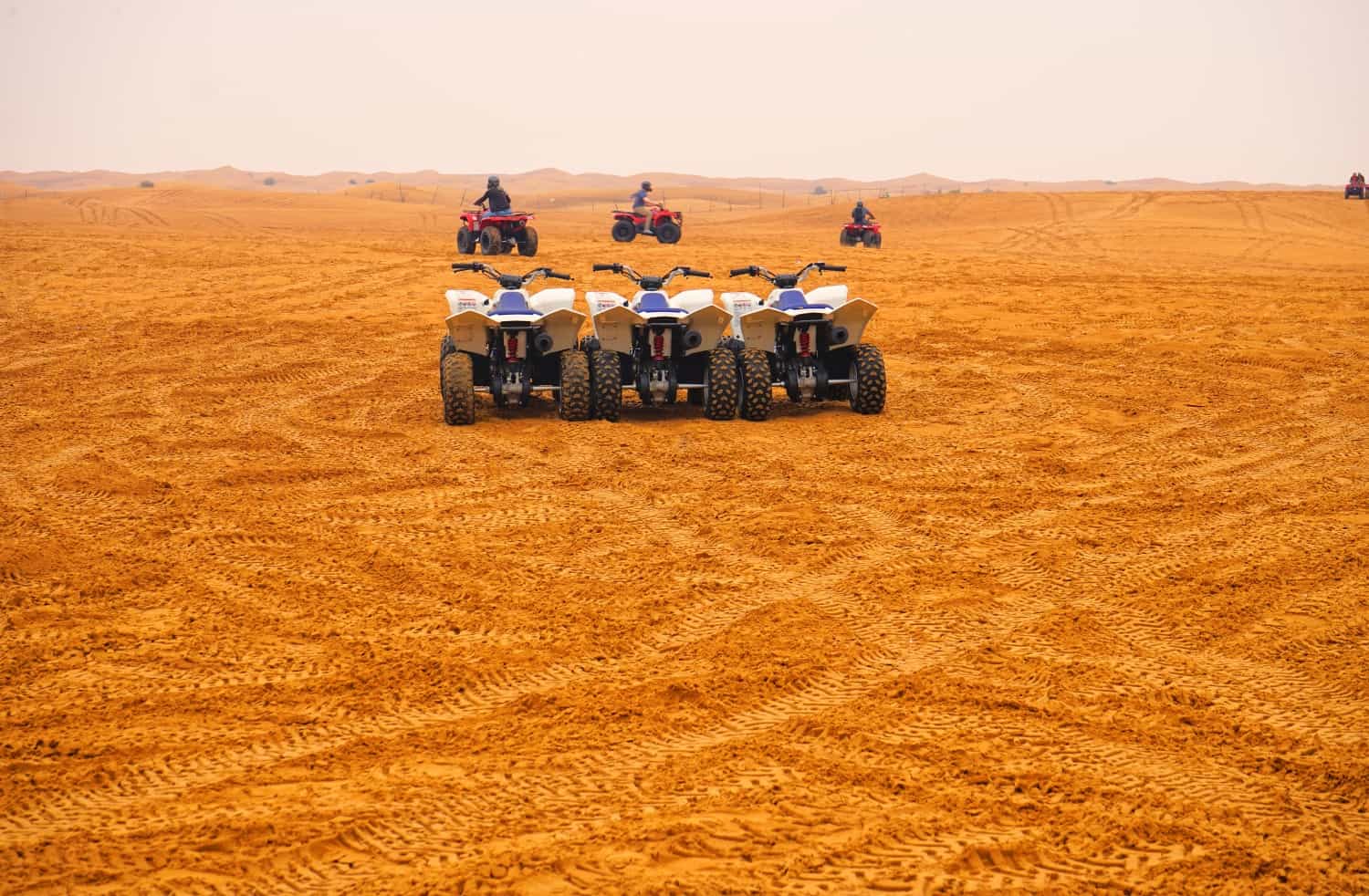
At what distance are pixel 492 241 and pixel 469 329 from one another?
16102 millimetres

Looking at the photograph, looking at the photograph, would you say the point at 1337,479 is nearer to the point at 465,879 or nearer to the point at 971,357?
the point at 971,357

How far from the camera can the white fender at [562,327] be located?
10781 millimetres

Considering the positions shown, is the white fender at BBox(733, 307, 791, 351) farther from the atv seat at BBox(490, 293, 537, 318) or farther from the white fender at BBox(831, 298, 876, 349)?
the atv seat at BBox(490, 293, 537, 318)

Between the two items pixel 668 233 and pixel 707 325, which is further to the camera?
pixel 668 233

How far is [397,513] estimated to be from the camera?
8078 millimetres

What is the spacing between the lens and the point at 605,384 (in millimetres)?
Result: 10758

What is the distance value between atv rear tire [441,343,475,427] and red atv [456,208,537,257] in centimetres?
1598

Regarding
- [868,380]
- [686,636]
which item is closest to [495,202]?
[868,380]

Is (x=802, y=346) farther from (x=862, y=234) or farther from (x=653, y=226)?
(x=862, y=234)

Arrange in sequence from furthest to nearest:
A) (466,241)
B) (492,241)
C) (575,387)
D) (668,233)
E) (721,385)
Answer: (668,233) → (466,241) → (492,241) → (721,385) → (575,387)

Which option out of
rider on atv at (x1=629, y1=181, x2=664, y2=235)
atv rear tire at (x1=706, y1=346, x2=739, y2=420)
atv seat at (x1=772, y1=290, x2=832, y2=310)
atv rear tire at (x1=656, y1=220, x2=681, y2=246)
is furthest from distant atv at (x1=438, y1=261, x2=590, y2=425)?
rider on atv at (x1=629, y1=181, x2=664, y2=235)

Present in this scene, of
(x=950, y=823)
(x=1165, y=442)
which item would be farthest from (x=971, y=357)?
(x=950, y=823)

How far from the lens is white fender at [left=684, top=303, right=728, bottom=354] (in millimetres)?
10820

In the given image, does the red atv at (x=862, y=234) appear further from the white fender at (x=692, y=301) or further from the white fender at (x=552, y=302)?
the white fender at (x=552, y=302)
